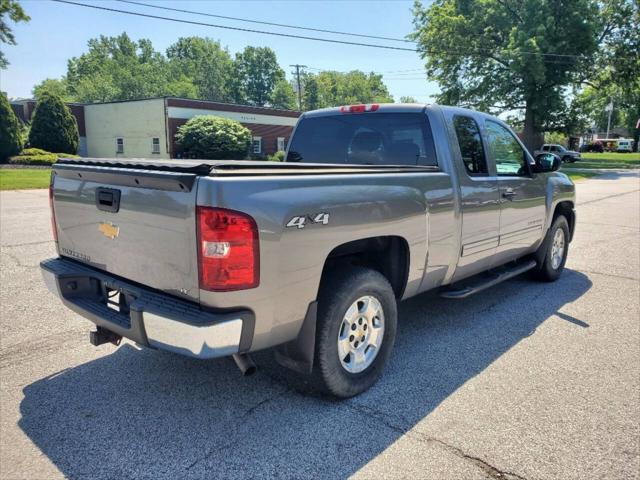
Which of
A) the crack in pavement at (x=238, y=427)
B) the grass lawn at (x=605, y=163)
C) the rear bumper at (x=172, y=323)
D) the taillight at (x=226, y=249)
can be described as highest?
the taillight at (x=226, y=249)

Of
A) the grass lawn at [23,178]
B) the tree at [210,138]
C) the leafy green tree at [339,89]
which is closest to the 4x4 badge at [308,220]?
the grass lawn at [23,178]

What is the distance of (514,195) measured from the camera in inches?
189

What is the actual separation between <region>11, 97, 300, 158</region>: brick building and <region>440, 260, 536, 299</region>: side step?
3019cm

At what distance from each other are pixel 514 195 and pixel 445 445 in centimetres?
287

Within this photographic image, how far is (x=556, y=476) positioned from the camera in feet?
8.21

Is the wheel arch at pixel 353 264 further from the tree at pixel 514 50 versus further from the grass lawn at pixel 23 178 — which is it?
the tree at pixel 514 50

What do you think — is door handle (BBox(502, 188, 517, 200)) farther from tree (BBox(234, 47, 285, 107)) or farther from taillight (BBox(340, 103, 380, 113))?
tree (BBox(234, 47, 285, 107))

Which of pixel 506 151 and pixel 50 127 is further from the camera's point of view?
pixel 50 127

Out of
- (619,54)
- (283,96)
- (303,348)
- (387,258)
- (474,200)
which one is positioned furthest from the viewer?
(283,96)

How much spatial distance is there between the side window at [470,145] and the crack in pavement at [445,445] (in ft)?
7.32

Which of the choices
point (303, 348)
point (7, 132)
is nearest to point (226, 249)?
point (303, 348)

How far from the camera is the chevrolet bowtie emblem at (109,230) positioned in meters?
2.90

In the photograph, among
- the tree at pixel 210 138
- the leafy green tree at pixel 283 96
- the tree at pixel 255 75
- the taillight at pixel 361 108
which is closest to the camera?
the taillight at pixel 361 108

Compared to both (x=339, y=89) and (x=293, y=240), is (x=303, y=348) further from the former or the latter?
(x=339, y=89)
